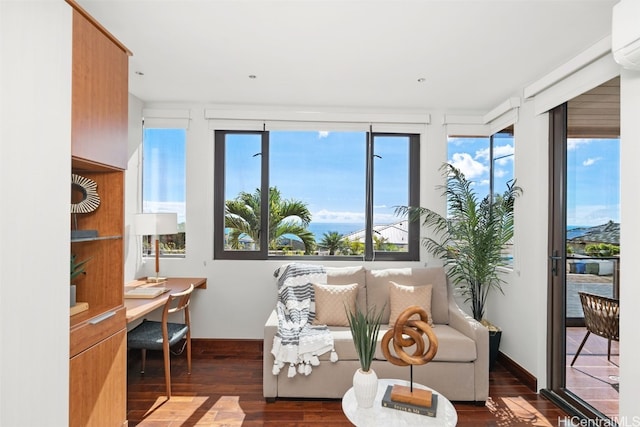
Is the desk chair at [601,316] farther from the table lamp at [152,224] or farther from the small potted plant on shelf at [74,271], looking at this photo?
the table lamp at [152,224]

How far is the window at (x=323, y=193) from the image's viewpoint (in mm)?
3762

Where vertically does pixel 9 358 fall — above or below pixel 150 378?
above

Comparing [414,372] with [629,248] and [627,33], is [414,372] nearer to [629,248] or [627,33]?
[629,248]

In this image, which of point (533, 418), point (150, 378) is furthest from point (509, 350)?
point (150, 378)

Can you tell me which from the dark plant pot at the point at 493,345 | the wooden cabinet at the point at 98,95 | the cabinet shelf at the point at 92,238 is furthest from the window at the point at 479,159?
the cabinet shelf at the point at 92,238

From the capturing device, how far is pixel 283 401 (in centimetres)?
266

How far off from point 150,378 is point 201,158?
6.90 feet

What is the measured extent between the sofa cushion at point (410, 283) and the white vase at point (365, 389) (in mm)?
1391

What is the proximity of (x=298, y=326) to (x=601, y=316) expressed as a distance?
214 cm

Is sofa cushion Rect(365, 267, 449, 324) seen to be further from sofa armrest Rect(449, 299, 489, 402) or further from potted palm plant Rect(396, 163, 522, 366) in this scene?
sofa armrest Rect(449, 299, 489, 402)

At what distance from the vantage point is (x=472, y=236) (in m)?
3.25

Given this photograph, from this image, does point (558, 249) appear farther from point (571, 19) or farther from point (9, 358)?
point (9, 358)

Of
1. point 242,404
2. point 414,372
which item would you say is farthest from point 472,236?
point 242,404

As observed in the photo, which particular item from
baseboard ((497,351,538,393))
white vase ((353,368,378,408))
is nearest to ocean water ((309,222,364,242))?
baseboard ((497,351,538,393))
